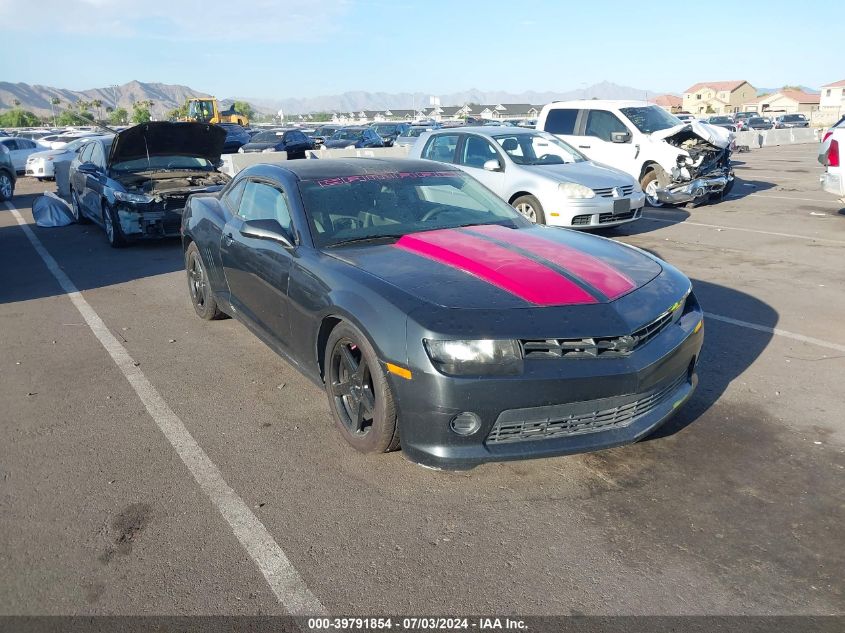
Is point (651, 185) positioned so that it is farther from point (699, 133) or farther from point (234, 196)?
point (234, 196)

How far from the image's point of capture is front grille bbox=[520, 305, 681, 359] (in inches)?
124

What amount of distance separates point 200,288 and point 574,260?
151 inches

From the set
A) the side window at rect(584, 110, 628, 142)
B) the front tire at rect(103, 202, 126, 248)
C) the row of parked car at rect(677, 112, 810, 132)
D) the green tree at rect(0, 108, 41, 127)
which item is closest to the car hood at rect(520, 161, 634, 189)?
the side window at rect(584, 110, 628, 142)

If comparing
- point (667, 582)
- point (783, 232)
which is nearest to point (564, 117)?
point (783, 232)

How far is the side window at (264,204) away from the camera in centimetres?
455

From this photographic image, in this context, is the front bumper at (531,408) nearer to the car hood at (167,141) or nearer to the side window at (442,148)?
the side window at (442,148)

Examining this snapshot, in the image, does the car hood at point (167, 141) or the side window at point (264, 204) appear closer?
the side window at point (264, 204)

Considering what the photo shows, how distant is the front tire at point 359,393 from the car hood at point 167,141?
7113 millimetres

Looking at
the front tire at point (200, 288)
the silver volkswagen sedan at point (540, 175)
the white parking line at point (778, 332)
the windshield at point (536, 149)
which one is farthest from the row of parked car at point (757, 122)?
the front tire at point (200, 288)

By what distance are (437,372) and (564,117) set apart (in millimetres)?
11632

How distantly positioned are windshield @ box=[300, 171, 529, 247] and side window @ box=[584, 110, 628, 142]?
898 centimetres

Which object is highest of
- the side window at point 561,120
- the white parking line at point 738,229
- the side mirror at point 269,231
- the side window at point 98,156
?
the side window at point 561,120

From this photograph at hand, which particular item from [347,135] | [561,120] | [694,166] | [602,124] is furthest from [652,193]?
[347,135]

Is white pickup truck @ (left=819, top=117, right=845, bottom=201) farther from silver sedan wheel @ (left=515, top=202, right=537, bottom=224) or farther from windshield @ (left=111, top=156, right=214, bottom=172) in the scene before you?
windshield @ (left=111, top=156, right=214, bottom=172)
